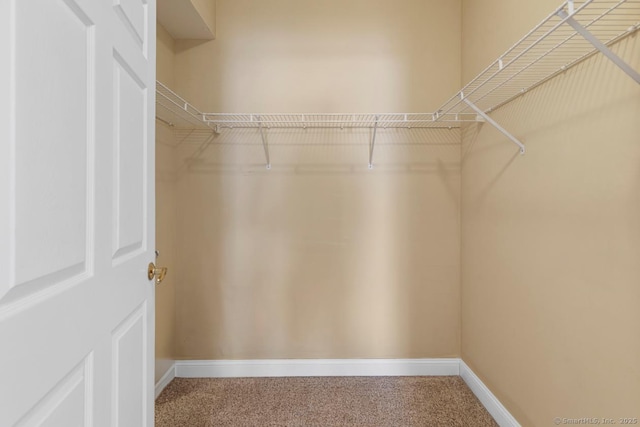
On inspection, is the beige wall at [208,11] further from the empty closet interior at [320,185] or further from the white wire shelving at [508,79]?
the white wire shelving at [508,79]

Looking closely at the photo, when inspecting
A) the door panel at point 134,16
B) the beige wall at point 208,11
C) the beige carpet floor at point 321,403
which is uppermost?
the beige wall at point 208,11

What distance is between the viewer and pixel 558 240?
1.38 metres

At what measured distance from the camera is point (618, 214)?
1.11 m

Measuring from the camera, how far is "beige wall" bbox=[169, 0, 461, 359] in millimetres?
2289

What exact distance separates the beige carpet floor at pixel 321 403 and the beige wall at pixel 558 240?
9.9 inches

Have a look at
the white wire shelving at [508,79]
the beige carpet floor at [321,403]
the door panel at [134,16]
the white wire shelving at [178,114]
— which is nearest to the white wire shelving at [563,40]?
the white wire shelving at [508,79]

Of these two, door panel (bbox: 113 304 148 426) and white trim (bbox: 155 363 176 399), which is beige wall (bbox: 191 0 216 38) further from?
white trim (bbox: 155 363 176 399)

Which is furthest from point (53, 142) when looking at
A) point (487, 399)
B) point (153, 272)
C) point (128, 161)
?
point (487, 399)

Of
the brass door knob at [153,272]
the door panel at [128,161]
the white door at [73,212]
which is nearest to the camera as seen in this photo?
the white door at [73,212]

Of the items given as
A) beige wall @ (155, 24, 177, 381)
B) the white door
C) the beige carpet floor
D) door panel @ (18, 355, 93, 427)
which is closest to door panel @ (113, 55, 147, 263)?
the white door

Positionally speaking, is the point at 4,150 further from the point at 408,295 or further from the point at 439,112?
the point at 408,295

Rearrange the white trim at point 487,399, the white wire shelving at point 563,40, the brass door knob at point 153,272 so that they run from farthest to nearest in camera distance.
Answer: the white trim at point 487,399, the brass door knob at point 153,272, the white wire shelving at point 563,40

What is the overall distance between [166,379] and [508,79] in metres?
2.40

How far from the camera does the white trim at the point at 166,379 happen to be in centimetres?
205
